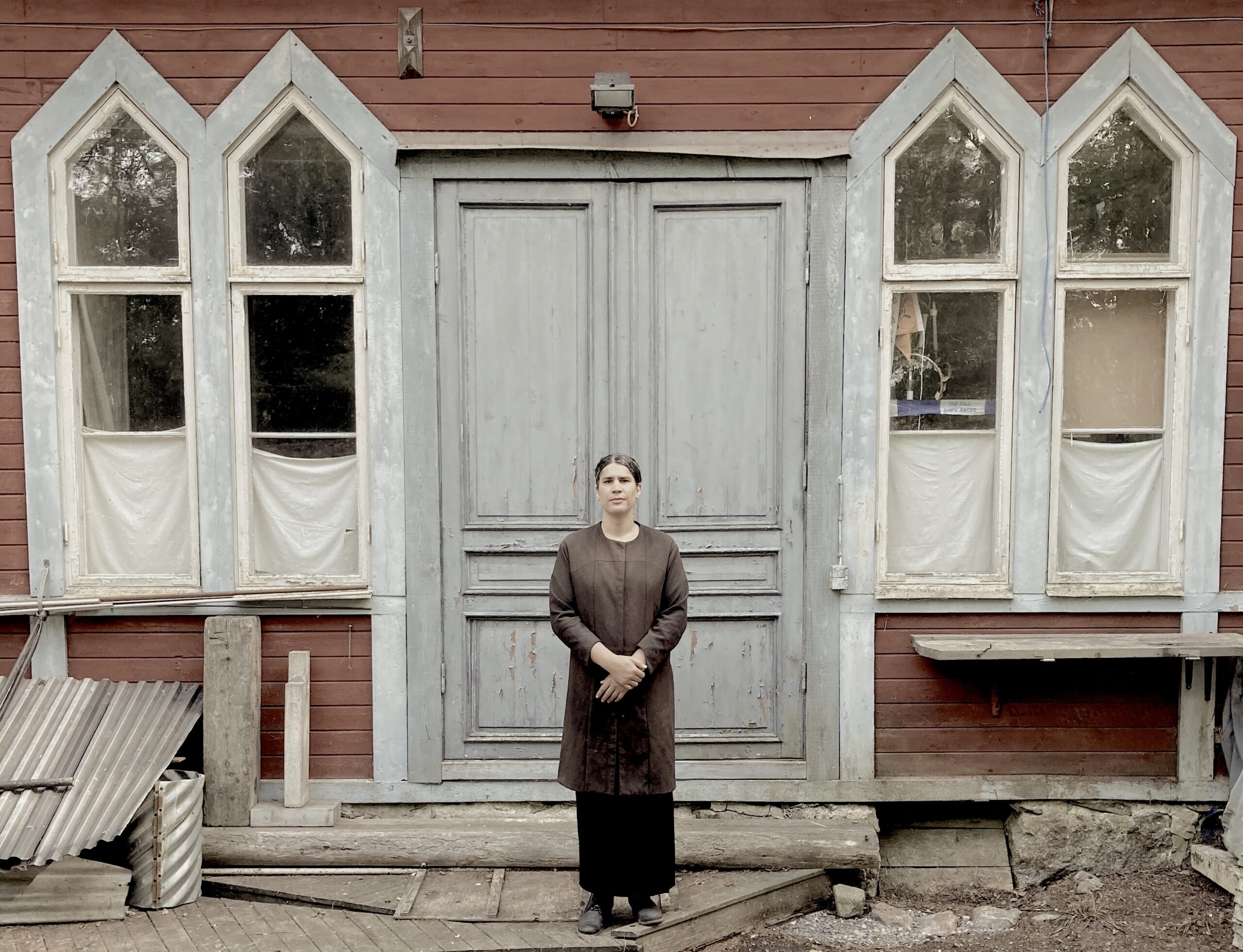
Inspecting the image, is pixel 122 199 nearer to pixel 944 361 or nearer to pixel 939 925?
pixel 944 361

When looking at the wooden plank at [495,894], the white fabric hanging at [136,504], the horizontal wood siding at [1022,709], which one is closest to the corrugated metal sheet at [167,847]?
the white fabric hanging at [136,504]

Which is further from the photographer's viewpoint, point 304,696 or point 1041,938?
point 304,696

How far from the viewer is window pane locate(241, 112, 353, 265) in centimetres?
467

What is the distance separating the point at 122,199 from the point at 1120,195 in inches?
184

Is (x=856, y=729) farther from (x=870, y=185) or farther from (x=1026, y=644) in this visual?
(x=870, y=185)

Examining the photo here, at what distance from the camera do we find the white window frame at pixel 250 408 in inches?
184

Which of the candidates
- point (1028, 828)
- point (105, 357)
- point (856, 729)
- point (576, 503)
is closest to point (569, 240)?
point (576, 503)

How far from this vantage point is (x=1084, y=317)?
474cm

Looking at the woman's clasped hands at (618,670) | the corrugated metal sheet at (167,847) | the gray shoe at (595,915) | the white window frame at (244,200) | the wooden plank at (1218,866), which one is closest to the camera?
the woman's clasped hands at (618,670)

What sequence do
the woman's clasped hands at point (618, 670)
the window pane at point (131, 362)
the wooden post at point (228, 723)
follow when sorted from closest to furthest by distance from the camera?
the woman's clasped hands at point (618, 670)
the wooden post at point (228, 723)
the window pane at point (131, 362)

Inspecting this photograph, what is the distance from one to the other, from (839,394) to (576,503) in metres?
1.34

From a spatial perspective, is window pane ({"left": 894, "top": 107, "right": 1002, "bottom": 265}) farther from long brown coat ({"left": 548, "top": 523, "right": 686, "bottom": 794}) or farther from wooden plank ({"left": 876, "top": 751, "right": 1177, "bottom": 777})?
wooden plank ({"left": 876, "top": 751, "right": 1177, "bottom": 777})

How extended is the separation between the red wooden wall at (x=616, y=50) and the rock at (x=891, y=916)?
3163 millimetres

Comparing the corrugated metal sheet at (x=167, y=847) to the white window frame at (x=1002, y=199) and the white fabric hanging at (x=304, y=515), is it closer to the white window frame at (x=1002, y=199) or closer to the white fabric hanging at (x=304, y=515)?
the white fabric hanging at (x=304, y=515)
